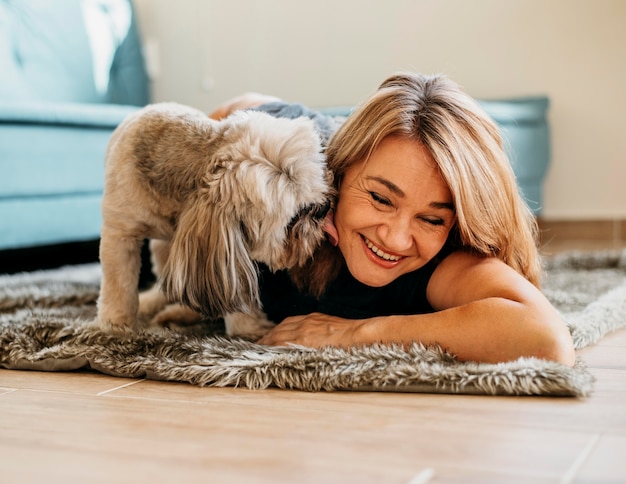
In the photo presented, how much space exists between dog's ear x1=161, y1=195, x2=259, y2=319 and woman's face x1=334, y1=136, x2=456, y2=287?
0.26m

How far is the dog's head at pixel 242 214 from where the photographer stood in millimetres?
1510

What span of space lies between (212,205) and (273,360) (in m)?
0.31

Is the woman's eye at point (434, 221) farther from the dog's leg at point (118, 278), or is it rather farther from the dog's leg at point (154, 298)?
the dog's leg at point (154, 298)

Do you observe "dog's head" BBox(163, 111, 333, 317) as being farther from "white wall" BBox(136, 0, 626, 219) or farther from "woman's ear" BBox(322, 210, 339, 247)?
"white wall" BBox(136, 0, 626, 219)

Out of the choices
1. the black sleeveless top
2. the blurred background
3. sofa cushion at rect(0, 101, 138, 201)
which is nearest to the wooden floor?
the black sleeveless top

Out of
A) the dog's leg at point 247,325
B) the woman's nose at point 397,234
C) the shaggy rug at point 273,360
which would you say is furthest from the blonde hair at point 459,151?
the dog's leg at point 247,325

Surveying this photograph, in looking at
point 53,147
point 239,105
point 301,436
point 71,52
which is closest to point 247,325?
point 301,436

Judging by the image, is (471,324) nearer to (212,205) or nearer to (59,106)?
(212,205)

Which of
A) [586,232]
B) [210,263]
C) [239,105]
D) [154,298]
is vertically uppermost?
[239,105]

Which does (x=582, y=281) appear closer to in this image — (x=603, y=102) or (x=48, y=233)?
(x=603, y=102)

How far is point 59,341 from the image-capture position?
1771 millimetres

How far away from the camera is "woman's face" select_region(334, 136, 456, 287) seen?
1.61 meters

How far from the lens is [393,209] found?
1.64m

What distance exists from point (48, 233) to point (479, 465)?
95.0 inches
